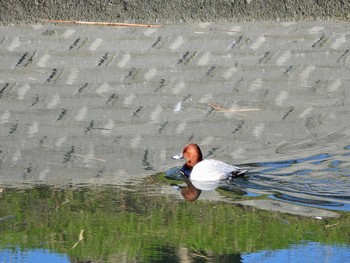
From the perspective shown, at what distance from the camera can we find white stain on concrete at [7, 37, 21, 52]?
10.9m

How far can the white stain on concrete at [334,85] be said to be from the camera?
10.7 m

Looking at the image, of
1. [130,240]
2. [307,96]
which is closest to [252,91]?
[307,96]

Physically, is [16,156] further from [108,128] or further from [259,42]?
[259,42]

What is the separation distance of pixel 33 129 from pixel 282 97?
7.85 ft

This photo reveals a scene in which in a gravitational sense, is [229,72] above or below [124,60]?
below

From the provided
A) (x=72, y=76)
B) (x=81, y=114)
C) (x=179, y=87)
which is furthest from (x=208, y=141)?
(x=72, y=76)

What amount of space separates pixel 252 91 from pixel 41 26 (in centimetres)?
218

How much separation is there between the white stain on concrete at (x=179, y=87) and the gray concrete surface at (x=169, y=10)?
634 mm

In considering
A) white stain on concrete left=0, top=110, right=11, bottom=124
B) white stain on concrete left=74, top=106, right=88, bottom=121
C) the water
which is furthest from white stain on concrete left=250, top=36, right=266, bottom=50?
white stain on concrete left=0, top=110, right=11, bottom=124

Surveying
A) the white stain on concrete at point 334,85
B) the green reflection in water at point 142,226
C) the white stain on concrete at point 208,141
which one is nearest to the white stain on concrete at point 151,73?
the white stain on concrete at point 208,141

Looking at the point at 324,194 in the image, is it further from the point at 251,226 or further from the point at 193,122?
the point at 193,122

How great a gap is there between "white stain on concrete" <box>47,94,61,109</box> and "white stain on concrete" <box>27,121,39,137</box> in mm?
296

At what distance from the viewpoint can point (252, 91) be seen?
10.7m

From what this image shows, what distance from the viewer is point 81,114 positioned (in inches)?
410
